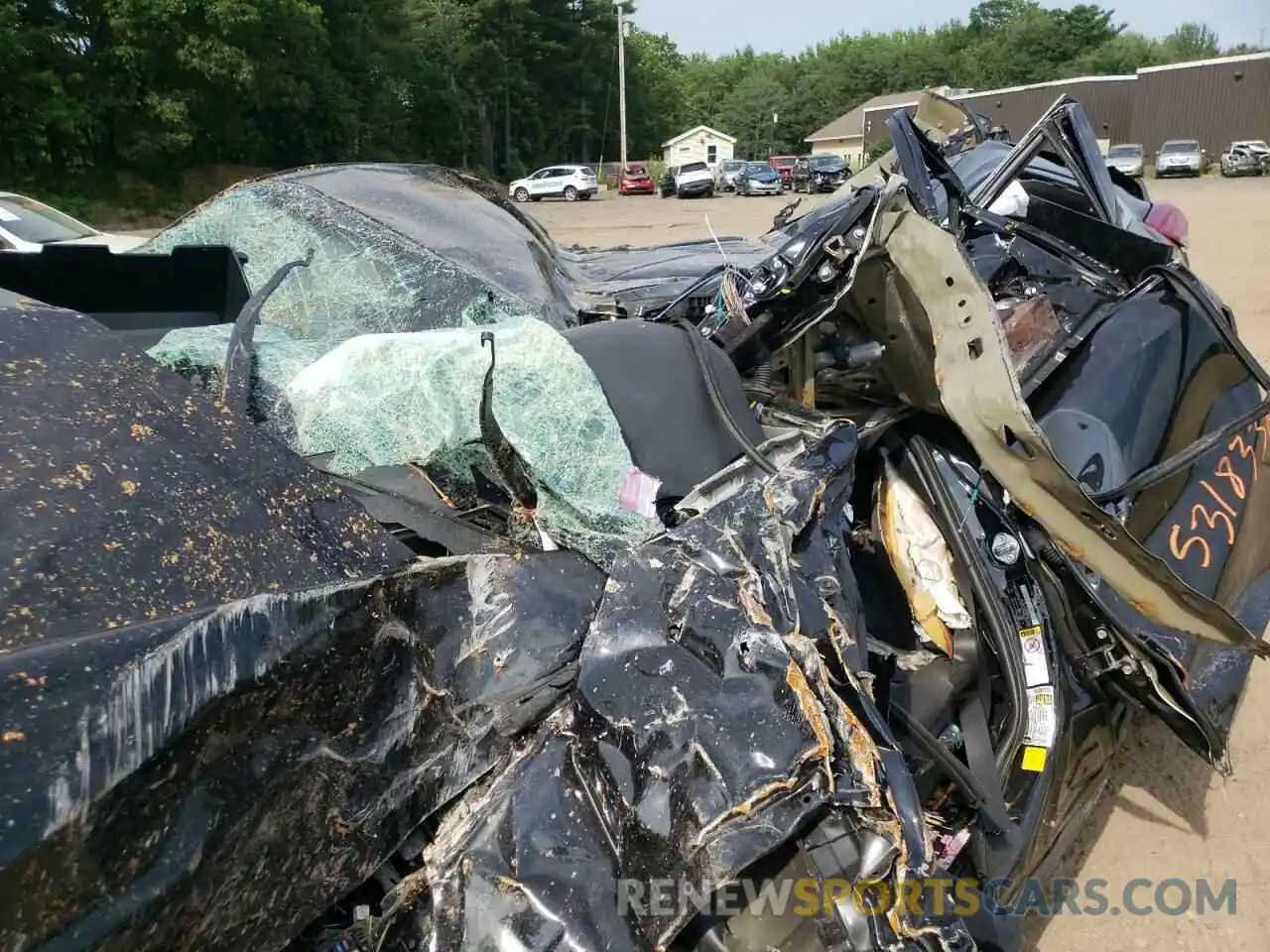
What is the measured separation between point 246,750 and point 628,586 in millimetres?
699

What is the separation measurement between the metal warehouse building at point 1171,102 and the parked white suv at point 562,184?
1153 centimetres

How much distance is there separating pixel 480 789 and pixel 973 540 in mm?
1319

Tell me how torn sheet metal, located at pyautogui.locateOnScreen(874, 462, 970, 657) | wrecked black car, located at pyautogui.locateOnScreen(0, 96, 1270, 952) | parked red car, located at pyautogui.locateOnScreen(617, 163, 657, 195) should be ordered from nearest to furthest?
wrecked black car, located at pyautogui.locateOnScreen(0, 96, 1270, 952) < torn sheet metal, located at pyautogui.locateOnScreen(874, 462, 970, 657) < parked red car, located at pyautogui.locateOnScreen(617, 163, 657, 195)

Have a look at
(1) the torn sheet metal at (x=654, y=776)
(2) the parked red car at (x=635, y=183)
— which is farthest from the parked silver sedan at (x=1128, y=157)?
(1) the torn sheet metal at (x=654, y=776)

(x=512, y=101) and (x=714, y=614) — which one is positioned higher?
(x=512, y=101)

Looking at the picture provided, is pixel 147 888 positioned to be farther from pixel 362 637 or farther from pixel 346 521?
pixel 346 521

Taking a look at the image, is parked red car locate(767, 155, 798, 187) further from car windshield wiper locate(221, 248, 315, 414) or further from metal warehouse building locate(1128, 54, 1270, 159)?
car windshield wiper locate(221, 248, 315, 414)

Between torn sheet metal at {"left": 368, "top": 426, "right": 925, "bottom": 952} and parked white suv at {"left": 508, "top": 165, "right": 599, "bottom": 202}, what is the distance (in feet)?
112

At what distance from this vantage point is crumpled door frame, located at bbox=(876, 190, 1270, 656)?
2.06 meters

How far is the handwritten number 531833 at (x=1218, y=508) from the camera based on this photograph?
8.28 feet

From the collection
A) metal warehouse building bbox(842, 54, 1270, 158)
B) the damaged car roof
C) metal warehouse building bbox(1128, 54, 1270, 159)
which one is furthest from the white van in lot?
the damaged car roof

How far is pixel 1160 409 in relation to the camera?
8.55 feet

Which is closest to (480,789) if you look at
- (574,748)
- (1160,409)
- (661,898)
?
(574,748)

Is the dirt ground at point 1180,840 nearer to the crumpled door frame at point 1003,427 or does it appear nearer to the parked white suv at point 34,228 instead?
the crumpled door frame at point 1003,427
